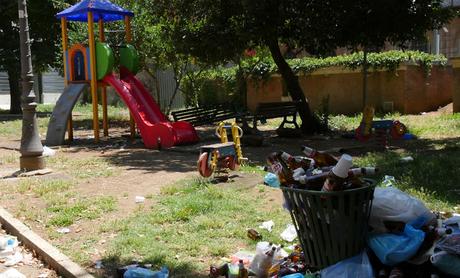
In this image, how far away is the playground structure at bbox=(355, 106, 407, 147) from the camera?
11495 millimetres

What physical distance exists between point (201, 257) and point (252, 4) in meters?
7.88

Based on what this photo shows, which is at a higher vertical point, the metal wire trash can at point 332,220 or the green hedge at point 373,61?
the green hedge at point 373,61

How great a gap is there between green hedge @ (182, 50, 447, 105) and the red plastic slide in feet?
27.9

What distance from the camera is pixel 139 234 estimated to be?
17.8 feet

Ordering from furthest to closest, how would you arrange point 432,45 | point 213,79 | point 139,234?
point 213,79, point 432,45, point 139,234

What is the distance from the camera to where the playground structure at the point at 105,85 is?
40.4ft

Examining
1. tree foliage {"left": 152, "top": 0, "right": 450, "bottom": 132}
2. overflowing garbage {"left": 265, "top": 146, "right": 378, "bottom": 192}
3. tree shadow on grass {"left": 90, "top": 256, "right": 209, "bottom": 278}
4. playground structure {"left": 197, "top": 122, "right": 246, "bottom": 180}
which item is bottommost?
tree shadow on grass {"left": 90, "top": 256, "right": 209, "bottom": 278}

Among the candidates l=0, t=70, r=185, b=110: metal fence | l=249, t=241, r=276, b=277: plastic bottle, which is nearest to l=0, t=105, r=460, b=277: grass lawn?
l=249, t=241, r=276, b=277: plastic bottle

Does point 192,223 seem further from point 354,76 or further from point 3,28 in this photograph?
point 3,28

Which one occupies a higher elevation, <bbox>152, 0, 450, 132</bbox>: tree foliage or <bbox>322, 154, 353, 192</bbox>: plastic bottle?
<bbox>152, 0, 450, 132</bbox>: tree foliage

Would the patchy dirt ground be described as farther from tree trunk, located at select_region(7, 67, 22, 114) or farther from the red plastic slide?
tree trunk, located at select_region(7, 67, 22, 114)

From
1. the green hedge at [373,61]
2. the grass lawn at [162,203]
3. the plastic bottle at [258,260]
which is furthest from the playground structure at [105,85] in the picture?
the plastic bottle at [258,260]

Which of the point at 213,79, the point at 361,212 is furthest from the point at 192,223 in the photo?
the point at 213,79

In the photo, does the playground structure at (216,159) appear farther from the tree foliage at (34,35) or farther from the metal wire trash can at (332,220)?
the tree foliage at (34,35)
